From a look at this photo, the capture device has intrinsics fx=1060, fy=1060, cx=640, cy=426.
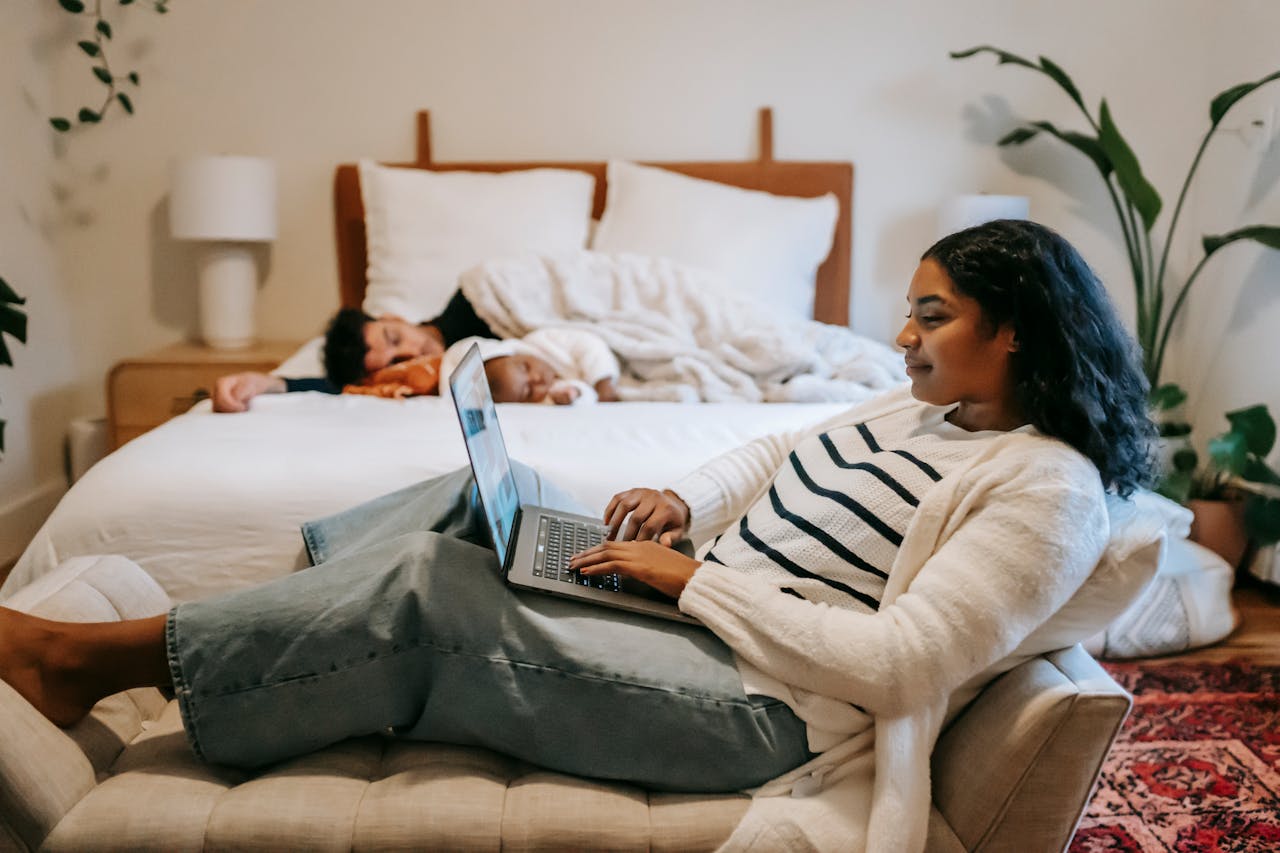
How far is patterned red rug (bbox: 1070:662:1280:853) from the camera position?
1.56 meters

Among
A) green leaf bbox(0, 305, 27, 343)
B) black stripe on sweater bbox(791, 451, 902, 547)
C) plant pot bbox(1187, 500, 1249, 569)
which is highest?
green leaf bbox(0, 305, 27, 343)

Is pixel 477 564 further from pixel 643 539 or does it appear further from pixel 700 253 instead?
pixel 700 253

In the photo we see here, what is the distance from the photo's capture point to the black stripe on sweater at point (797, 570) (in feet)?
3.73

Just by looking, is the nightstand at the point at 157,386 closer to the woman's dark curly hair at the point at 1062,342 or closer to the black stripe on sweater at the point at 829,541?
the black stripe on sweater at the point at 829,541

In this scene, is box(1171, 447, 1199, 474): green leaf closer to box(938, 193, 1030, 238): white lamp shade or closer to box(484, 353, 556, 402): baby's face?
box(938, 193, 1030, 238): white lamp shade

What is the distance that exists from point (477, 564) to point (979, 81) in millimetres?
2633

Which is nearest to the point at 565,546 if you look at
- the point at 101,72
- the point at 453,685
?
the point at 453,685

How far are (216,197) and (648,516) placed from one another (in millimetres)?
2002

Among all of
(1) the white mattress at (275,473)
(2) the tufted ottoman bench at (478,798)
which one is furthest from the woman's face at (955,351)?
(1) the white mattress at (275,473)

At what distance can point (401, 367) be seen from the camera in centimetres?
243

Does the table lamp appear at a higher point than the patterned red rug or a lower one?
higher

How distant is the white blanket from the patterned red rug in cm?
83

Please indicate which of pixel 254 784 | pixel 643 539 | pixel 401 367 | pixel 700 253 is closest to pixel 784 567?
pixel 643 539

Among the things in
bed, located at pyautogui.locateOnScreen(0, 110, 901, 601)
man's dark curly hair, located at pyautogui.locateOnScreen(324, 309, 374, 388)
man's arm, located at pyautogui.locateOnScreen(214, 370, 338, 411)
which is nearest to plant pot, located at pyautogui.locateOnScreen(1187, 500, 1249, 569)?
bed, located at pyautogui.locateOnScreen(0, 110, 901, 601)
